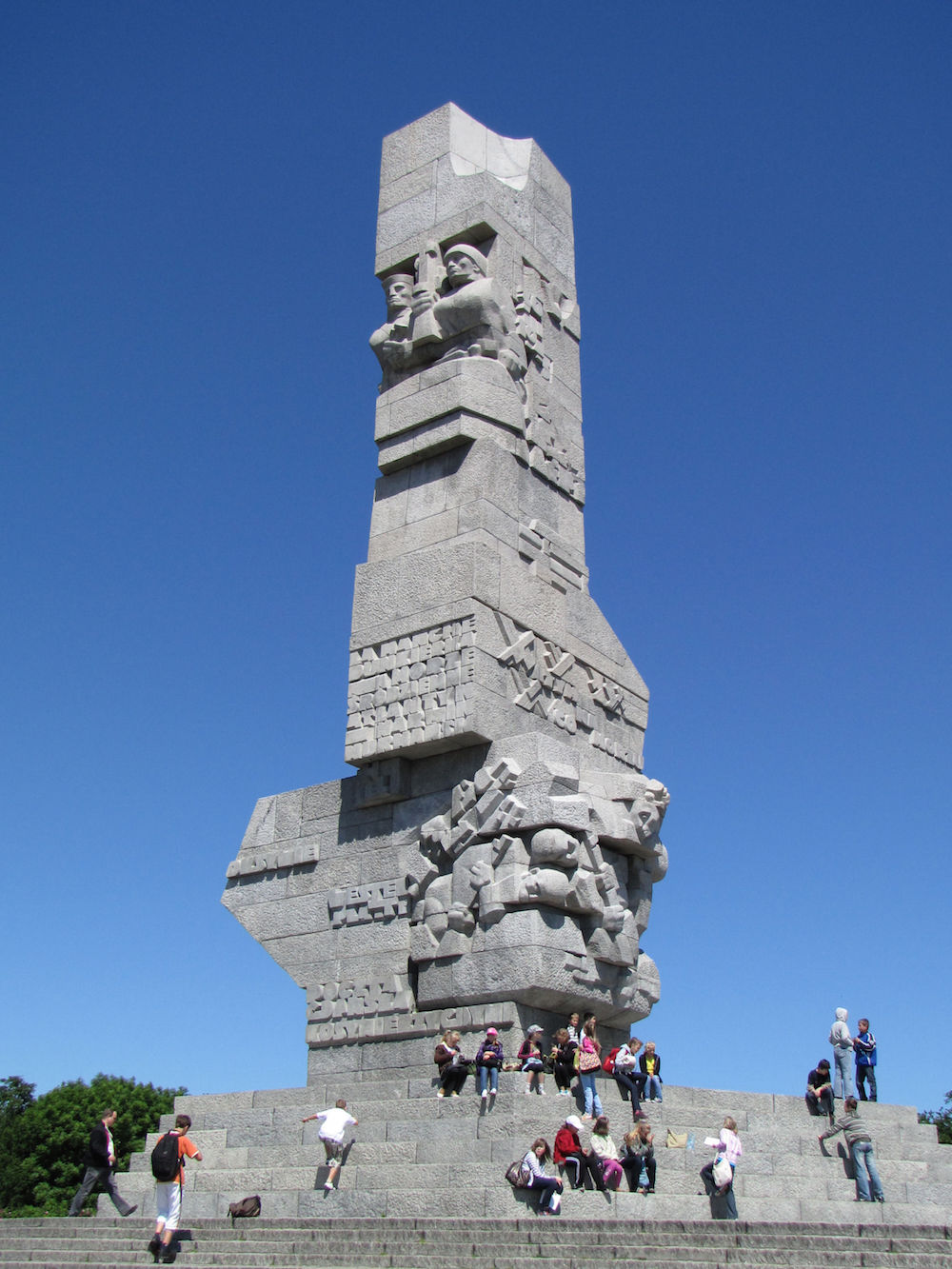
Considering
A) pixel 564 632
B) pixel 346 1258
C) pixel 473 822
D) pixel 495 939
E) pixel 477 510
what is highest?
pixel 477 510

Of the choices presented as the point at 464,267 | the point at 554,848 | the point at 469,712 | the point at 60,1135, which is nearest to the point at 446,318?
the point at 464,267

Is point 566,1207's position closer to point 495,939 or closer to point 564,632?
point 495,939

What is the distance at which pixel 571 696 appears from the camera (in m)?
15.3

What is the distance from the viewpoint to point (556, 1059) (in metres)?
11.4

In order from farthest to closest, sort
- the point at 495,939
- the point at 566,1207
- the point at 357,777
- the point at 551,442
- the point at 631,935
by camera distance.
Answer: the point at 551,442 < the point at 357,777 < the point at 631,935 < the point at 495,939 < the point at 566,1207

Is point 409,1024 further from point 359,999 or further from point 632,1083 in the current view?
point 632,1083

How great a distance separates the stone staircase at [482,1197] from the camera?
322 inches

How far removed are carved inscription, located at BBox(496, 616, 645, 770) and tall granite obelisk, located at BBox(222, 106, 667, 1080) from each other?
4cm

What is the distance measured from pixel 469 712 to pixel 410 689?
3.23ft

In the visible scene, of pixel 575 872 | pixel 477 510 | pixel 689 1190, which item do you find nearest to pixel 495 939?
pixel 575 872

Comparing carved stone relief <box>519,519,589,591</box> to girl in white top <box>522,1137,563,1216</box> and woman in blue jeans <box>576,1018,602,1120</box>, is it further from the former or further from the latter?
girl in white top <box>522,1137,563,1216</box>

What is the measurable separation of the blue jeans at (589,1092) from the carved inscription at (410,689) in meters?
3.93

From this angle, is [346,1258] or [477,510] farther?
[477,510]

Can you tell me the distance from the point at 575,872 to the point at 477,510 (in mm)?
4414
